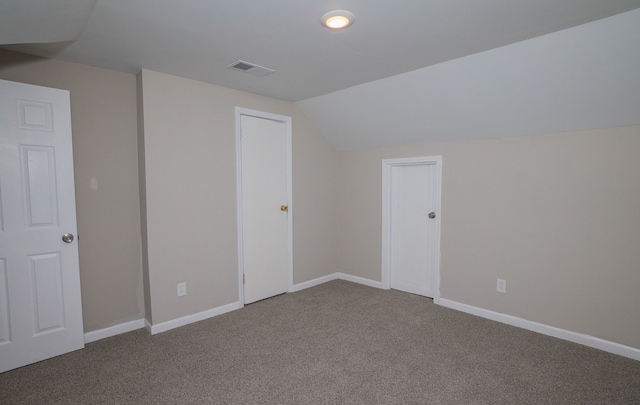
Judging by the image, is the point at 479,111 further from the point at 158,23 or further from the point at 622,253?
the point at 158,23

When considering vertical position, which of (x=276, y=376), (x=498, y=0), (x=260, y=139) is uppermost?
(x=498, y=0)

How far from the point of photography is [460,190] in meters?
3.36

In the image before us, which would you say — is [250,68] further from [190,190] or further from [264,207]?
[264,207]

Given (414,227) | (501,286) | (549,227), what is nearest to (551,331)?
(501,286)

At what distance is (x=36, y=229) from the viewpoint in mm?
2436

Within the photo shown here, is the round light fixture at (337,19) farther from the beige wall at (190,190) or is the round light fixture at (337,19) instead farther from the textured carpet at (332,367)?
the textured carpet at (332,367)

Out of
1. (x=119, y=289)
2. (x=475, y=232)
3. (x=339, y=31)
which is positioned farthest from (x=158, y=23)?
(x=475, y=232)

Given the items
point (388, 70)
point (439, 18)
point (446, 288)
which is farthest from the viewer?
point (446, 288)

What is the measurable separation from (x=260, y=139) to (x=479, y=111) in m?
2.20

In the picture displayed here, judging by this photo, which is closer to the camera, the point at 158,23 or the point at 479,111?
the point at 158,23

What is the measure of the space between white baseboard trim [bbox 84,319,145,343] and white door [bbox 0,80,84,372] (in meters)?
0.13

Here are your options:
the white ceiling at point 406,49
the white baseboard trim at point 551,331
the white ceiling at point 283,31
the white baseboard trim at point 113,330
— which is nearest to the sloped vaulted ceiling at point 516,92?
the white ceiling at point 406,49

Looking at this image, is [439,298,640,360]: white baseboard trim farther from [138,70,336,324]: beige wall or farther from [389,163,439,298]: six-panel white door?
[138,70,336,324]: beige wall

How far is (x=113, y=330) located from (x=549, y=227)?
3.88 m
